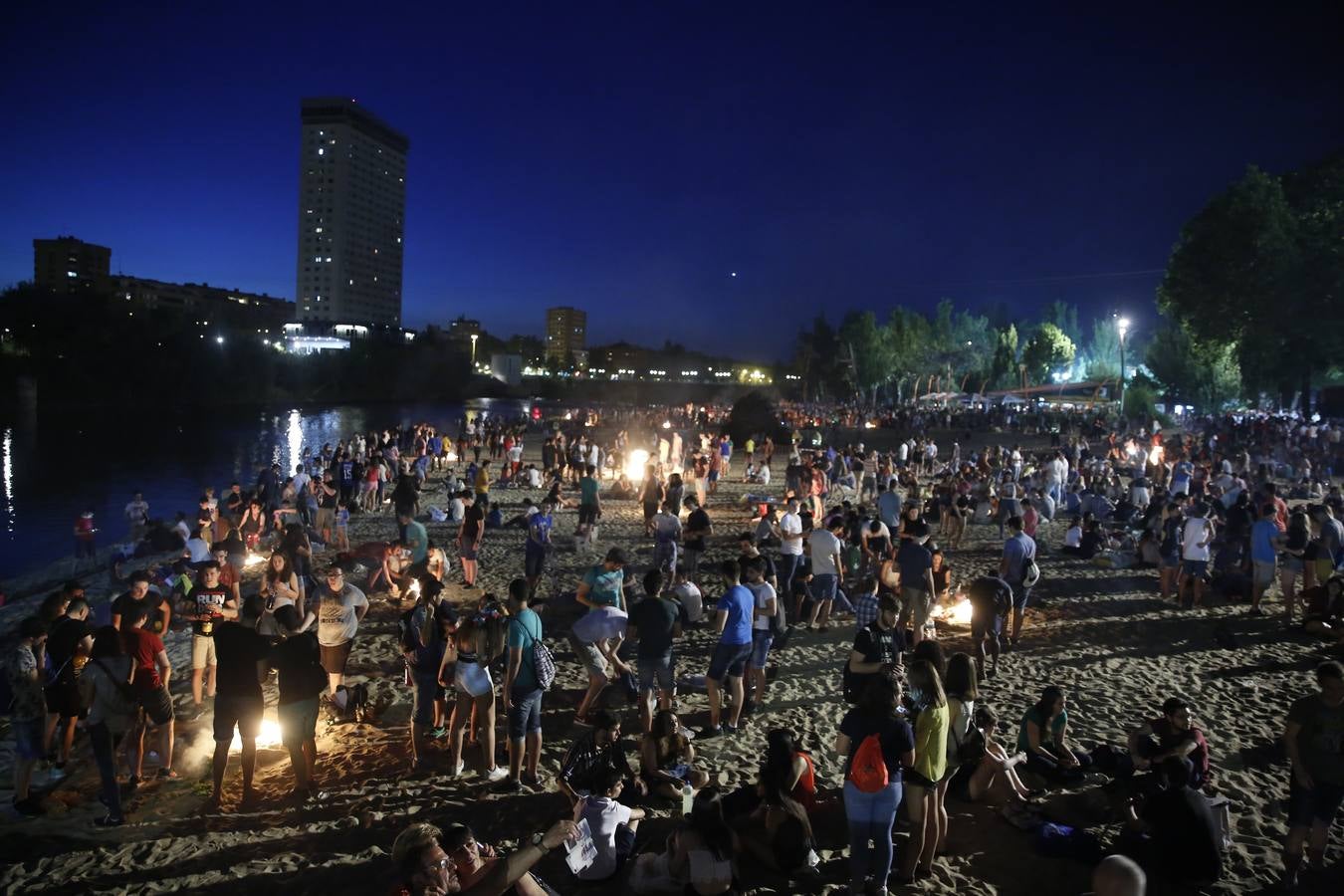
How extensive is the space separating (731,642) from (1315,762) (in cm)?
381

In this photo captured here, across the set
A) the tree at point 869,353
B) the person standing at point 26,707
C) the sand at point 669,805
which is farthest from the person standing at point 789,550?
the tree at point 869,353

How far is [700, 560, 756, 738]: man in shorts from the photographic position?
6176 millimetres

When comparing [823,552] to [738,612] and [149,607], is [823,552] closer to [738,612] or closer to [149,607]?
[738,612]

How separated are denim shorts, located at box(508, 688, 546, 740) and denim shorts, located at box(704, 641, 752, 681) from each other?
1.57 meters

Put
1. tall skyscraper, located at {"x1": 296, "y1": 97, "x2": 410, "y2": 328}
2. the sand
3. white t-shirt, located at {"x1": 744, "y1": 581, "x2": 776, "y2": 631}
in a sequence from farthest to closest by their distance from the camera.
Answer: tall skyscraper, located at {"x1": 296, "y1": 97, "x2": 410, "y2": 328}, white t-shirt, located at {"x1": 744, "y1": 581, "x2": 776, "y2": 631}, the sand

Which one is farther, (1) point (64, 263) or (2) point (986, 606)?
(1) point (64, 263)

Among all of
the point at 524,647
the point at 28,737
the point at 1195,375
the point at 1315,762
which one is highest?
the point at 1195,375

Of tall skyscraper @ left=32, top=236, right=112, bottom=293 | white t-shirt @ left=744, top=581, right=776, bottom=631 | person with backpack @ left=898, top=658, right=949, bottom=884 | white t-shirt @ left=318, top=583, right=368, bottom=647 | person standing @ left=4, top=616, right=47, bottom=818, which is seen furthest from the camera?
tall skyscraper @ left=32, top=236, right=112, bottom=293

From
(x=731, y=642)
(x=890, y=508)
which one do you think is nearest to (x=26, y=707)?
(x=731, y=642)

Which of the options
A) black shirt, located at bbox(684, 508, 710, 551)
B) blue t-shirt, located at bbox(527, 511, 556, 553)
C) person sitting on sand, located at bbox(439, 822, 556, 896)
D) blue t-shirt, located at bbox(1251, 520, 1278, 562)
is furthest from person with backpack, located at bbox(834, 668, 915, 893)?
blue t-shirt, located at bbox(1251, 520, 1278, 562)

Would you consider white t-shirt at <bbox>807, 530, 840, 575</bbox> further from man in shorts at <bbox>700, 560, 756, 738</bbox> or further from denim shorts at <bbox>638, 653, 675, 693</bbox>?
denim shorts at <bbox>638, 653, 675, 693</bbox>

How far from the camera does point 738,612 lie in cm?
618

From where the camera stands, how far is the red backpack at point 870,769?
4.06 metres

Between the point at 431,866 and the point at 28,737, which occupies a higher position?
the point at 431,866
